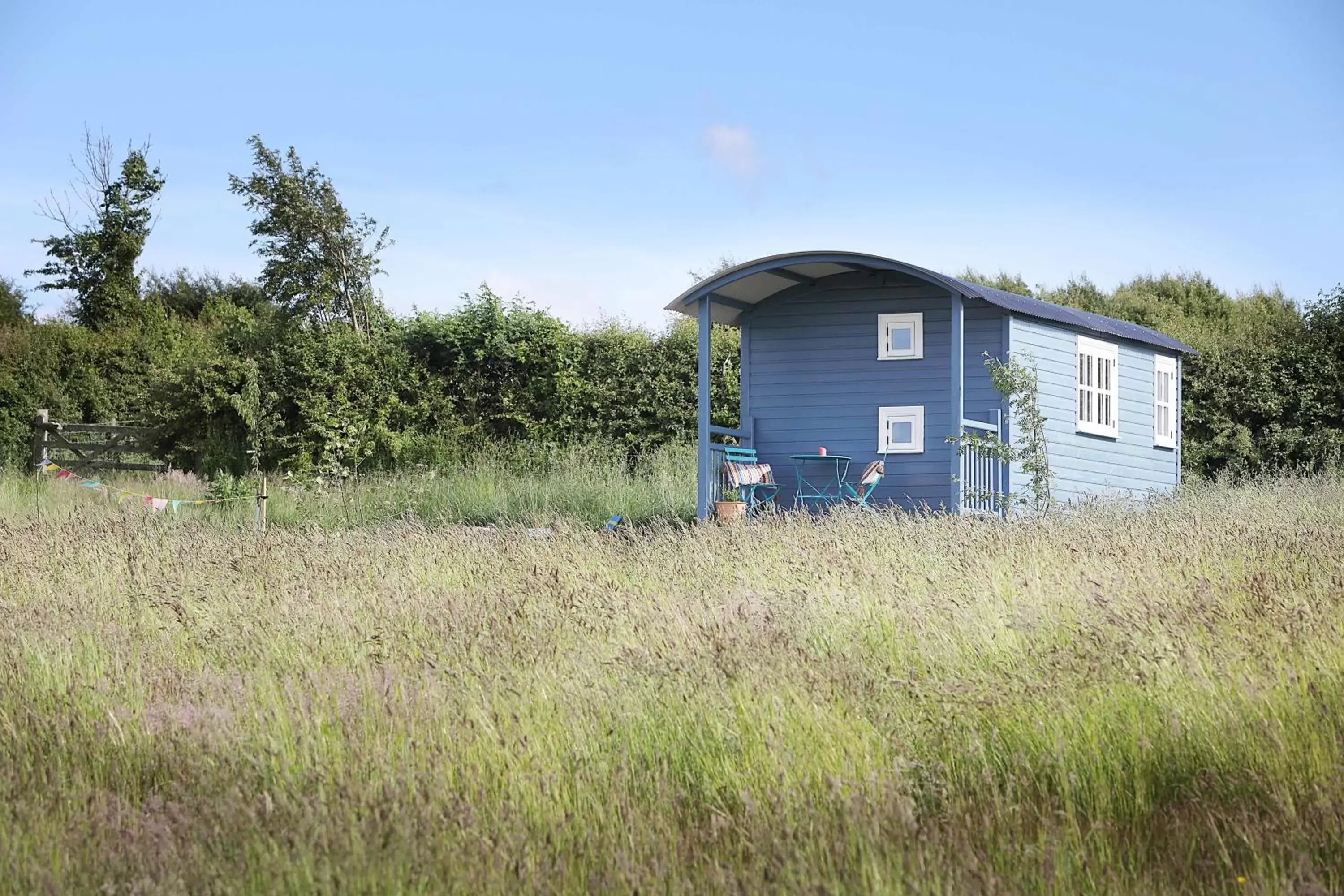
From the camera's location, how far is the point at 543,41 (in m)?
18.7

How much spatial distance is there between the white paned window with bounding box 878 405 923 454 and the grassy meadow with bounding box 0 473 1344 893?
6.85m

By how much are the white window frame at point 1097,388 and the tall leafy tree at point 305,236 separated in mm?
13155

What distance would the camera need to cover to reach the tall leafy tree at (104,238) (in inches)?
1395

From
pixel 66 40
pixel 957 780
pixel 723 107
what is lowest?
pixel 957 780

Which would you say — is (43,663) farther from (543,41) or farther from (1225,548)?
(543,41)

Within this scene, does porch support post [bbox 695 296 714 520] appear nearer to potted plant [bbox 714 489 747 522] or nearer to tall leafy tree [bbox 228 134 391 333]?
potted plant [bbox 714 489 747 522]

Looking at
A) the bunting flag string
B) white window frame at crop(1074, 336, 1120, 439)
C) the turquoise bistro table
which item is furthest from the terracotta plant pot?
the bunting flag string

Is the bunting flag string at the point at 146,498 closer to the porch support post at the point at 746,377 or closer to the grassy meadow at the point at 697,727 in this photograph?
the grassy meadow at the point at 697,727

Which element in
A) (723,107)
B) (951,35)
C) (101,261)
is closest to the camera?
(951,35)

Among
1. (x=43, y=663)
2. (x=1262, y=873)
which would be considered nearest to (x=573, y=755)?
(x=1262, y=873)

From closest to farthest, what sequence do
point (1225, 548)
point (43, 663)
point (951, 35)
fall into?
1. point (43, 663)
2. point (1225, 548)
3. point (951, 35)

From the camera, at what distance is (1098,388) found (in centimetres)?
1695

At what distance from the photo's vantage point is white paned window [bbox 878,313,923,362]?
1547cm

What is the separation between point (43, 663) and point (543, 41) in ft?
46.4
